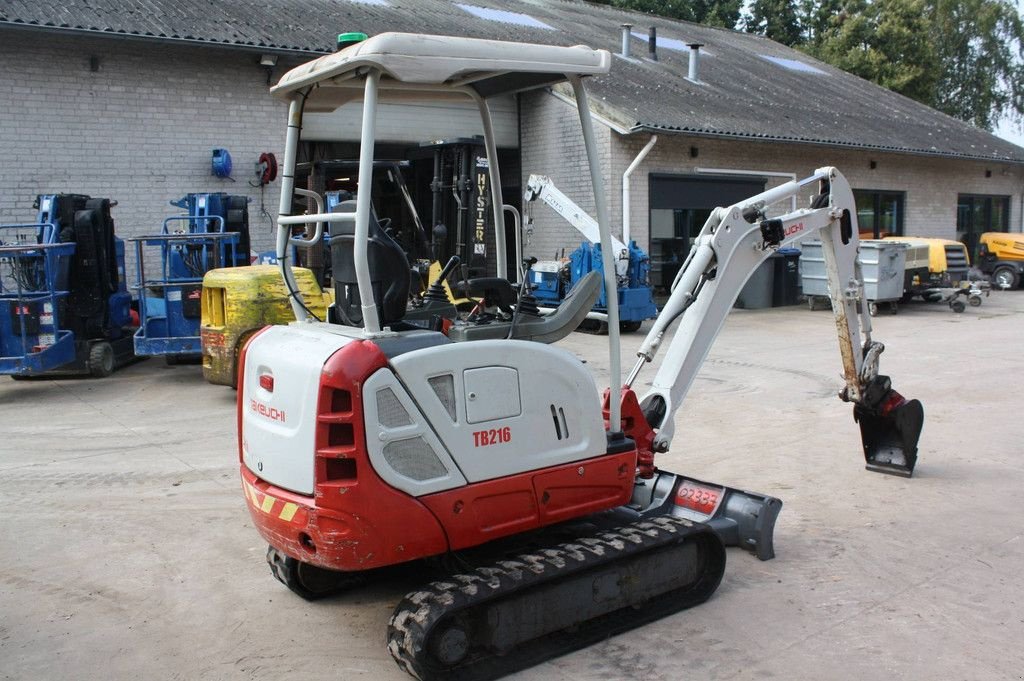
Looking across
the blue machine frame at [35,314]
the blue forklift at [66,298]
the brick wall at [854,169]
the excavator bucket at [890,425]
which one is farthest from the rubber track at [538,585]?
the brick wall at [854,169]

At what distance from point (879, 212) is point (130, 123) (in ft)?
56.7

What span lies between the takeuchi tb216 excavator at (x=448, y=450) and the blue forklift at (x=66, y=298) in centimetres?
683

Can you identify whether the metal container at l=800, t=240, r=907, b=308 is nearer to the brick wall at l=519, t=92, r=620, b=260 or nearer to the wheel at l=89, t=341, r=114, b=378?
the brick wall at l=519, t=92, r=620, b=260

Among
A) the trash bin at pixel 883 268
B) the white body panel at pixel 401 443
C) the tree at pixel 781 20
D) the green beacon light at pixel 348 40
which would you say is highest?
the tree at pixel 781 20

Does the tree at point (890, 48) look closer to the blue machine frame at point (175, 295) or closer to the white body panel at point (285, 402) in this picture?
the blue machine frame at point (175, 295)

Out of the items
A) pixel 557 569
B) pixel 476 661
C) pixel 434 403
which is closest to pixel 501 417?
pixel 434 403

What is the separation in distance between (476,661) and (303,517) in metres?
0.93

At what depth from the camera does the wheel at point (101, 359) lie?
36.8 feet

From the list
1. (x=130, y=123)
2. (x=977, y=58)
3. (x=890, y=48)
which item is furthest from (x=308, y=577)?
(x=977, y=58)

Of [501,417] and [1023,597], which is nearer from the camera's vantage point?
[501,417]

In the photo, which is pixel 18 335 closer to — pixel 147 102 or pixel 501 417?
pixel 147 102

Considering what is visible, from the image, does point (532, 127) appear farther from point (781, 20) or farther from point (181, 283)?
point (781, 20)

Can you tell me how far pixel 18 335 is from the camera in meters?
10.3

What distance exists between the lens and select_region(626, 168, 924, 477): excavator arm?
541 centimetres
